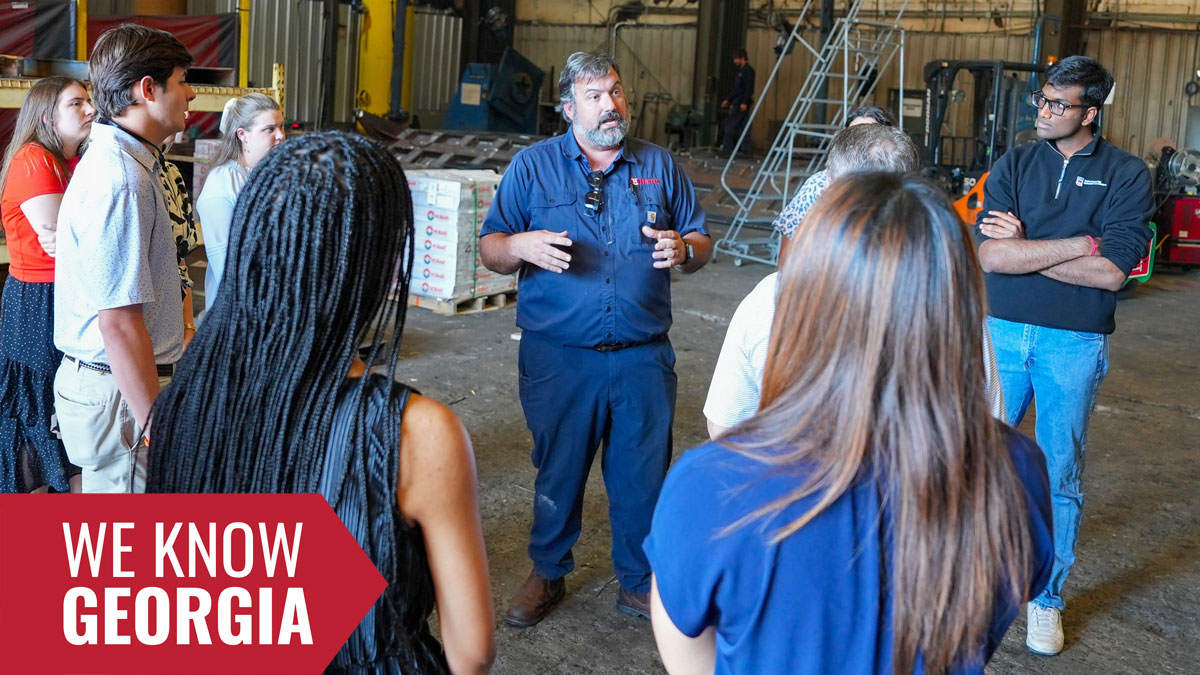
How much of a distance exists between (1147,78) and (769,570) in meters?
20.8

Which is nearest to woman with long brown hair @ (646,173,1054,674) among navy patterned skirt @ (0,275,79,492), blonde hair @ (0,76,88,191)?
navy patterned skirt @ (0,275,79,492)

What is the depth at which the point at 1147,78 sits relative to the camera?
63.1ft

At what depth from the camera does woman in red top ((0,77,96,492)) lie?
3344mm

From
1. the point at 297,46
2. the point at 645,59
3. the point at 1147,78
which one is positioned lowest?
Result: the point at 297,46

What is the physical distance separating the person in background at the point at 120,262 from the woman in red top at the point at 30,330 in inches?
22.3

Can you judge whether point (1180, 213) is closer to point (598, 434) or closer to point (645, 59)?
point (598, 434)

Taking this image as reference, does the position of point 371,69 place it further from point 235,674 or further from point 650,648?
point 235,674

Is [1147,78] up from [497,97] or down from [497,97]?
up

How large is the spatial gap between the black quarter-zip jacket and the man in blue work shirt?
3.42 ft

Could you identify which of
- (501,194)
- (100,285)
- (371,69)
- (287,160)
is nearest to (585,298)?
(501,194)

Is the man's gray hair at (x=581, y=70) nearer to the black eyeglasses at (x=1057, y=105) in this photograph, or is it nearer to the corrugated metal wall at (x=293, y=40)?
the black eyeglasses at (x=1057, y=105)

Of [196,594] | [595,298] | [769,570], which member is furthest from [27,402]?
[769,570]

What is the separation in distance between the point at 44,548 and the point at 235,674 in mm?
352

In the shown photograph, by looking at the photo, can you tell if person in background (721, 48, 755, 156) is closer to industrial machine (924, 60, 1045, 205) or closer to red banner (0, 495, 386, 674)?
industrial machine (924, 60, 1045, 205)
